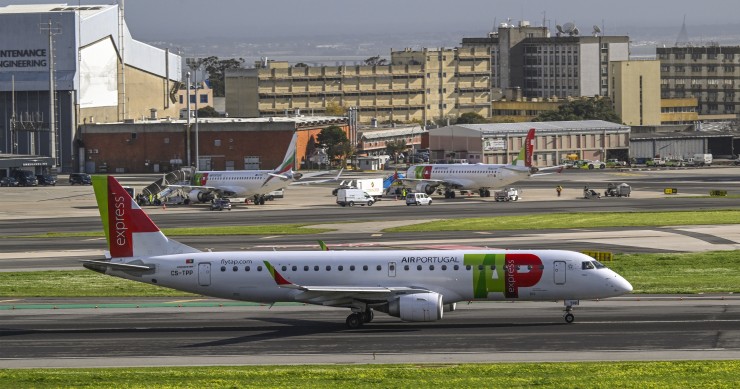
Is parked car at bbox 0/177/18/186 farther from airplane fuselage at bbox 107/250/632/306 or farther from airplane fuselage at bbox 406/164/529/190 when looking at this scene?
airplane fuselage at bbox 107/250/632/306

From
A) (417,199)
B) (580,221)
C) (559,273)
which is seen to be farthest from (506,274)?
(417,199)

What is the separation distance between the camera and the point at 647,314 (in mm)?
55156

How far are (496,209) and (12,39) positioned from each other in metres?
102

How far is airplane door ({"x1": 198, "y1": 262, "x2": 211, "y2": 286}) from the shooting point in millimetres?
53906

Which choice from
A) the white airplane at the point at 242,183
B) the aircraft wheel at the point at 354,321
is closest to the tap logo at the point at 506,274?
the aircraft wheel at the point at 354,321

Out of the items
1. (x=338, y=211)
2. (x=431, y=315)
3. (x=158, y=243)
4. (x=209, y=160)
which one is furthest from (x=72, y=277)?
(x=209, y=160)

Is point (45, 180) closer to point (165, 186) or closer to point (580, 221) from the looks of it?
point (165, 186)

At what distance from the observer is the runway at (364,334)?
153 ft

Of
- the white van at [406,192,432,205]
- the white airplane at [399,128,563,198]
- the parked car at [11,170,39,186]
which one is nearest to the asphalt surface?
the white van at [406,192,432,205]

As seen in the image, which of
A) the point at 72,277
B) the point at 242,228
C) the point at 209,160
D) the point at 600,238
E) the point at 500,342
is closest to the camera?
the point at 500,342

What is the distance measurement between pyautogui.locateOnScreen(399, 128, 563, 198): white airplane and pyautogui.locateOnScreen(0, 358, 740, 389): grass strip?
9815 cm

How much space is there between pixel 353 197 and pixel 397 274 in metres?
79.9

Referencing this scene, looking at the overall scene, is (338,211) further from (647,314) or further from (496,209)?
(647,314)

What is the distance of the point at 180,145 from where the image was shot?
19375cm
